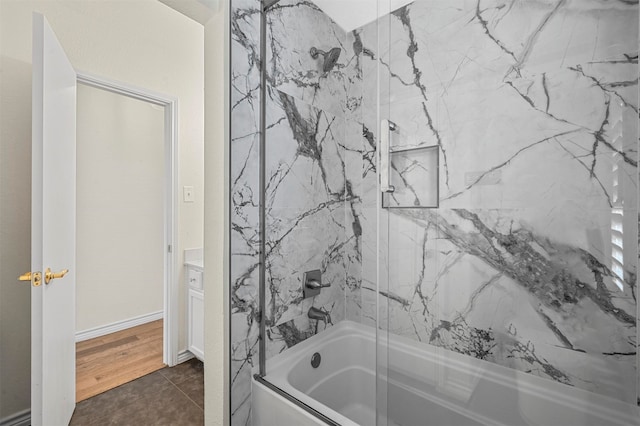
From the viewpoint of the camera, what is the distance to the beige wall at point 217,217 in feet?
4.09

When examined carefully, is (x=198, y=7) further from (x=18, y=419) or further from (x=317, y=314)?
(x=18, y=419)

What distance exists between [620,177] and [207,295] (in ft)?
4.95

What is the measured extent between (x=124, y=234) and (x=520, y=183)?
3340mm

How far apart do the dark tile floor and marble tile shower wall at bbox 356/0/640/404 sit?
4.38 ft

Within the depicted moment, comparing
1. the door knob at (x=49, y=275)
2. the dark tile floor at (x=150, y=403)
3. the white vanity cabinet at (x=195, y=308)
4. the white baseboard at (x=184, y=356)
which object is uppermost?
the door knob at (x=49, y=275)

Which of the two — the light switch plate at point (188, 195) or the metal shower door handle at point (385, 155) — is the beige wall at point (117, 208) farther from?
the metal shower door handle at point (385, 155)

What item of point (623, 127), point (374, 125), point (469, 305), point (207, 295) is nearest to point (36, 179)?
point (207, 295)

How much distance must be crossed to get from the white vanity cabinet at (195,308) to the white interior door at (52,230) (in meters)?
0.72

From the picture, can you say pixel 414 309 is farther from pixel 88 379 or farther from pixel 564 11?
pixel 88 379

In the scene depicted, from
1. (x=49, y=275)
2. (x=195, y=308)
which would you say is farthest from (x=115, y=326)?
(x=49, y=275)

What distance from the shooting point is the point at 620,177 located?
3.05ft

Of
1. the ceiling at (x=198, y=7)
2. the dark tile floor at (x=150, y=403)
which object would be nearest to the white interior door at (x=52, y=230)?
the dark tile floor at (x=150, y=403)

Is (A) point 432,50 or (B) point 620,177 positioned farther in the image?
(A) point 432,50

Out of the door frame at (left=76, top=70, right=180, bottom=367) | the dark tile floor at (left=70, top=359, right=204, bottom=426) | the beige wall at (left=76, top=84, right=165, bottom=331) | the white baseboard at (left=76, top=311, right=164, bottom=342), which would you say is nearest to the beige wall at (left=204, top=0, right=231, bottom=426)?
the dark tile floor at (left=70, top=359, right=204, bottom=426)
